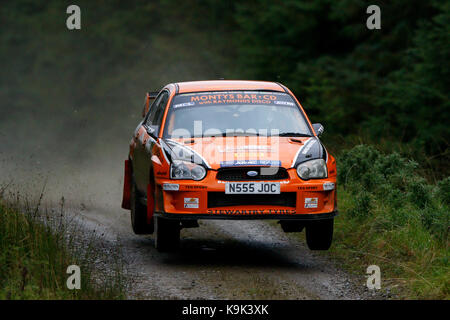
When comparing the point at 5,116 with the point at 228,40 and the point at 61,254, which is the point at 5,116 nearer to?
the point at 228,40

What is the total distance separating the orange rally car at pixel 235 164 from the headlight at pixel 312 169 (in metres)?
0.01

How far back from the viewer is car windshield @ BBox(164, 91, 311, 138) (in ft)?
28.6

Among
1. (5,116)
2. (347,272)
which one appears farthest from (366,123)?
(5,116)

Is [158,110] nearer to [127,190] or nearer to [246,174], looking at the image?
[127,190]

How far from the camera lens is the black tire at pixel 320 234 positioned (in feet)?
27.5

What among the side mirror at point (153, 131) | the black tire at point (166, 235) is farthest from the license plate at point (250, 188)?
the side mirror at point (153, 131)

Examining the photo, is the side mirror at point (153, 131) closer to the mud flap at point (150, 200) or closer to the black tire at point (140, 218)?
the mud flap at point (150, 200)

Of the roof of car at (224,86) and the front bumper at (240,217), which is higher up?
the roof of car at (224,86)

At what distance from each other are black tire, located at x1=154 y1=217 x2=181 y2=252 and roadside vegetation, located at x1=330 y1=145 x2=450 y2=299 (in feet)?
6.00

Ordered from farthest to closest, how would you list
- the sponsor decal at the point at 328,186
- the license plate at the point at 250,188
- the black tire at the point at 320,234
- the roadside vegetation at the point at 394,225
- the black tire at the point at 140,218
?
the black tire at the point at 140,218 < the black tire at the point at 320,234 < the sponsor decal at the point at 328,186 < the license plate at the point at 250,188 < the roadside vegetation at the point at 394,225

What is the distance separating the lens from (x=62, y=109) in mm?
33438

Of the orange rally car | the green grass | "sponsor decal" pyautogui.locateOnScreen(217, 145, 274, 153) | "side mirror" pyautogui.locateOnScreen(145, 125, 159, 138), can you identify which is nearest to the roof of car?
the orange rally car
